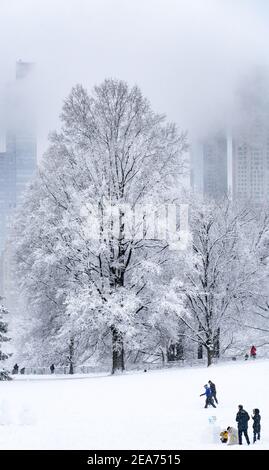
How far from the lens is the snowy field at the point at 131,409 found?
16.5 m

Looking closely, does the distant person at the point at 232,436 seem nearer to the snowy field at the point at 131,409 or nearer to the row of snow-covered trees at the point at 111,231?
the snowy field at the point at 131,409

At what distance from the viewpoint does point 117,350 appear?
31625mm

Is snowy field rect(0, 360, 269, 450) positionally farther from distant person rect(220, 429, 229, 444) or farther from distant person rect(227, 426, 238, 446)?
distant person rect(227, 426, 238, 446)

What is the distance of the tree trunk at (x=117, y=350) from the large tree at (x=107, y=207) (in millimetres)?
44

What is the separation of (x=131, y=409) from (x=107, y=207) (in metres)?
10.4

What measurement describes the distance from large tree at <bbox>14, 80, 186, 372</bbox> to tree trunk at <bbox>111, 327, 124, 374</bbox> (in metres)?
0.04

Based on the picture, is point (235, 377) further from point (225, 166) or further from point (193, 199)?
point (225, 166)

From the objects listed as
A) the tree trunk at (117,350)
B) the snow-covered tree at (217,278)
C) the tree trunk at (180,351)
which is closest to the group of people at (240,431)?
the tree trunk at (117,350)

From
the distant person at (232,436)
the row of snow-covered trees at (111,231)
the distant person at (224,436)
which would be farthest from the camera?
the row of snow-covered trees at (111,231)

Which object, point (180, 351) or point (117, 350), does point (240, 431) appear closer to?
point (117, 350)

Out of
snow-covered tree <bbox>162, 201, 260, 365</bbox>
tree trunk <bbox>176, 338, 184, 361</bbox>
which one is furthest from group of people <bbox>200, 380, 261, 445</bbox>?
tree trunk <bbox>176, 338, 184, 361</bbox>

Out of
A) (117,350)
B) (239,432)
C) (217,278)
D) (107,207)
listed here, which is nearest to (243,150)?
(217,278)
